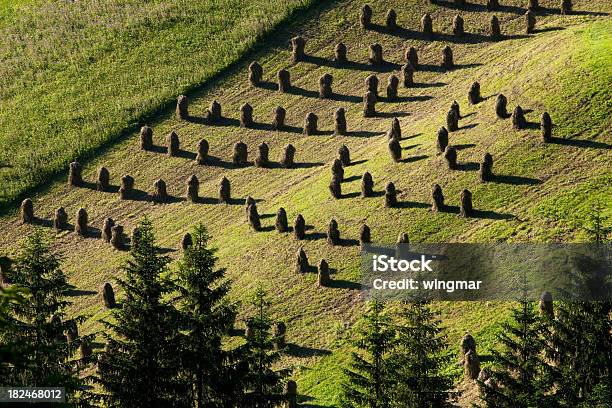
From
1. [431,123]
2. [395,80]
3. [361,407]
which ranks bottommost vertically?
[361,407]

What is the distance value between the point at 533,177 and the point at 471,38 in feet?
79.6

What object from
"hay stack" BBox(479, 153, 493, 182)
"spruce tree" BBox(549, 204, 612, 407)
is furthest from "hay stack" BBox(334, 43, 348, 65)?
"spruce tree" BBox(549, 204, 612, 407)

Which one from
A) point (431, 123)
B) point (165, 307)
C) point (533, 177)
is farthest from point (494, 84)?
point (165, 307)

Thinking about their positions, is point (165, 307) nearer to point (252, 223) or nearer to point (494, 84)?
point (252, 223)

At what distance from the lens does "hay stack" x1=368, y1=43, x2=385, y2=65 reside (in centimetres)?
9081

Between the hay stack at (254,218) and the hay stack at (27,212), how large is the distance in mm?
14806

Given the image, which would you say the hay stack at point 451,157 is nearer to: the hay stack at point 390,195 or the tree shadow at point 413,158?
the tree shadow at point 413,158

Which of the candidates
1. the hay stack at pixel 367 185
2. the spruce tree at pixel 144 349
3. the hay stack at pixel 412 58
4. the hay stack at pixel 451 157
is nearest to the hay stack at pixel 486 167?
the hay stack at pixel 451 157

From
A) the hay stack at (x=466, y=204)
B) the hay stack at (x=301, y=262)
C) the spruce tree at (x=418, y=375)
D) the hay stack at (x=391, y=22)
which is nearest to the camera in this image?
the spruce tree at (x=418, y=375)

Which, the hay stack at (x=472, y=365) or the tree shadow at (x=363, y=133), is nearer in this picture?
the hay stack at (x=472, y=365)

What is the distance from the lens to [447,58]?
8775 cm

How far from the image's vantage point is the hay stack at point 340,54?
92062 millimetres

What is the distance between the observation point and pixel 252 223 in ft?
239

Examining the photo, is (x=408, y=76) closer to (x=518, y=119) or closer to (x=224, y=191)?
(x=224, y=191)
